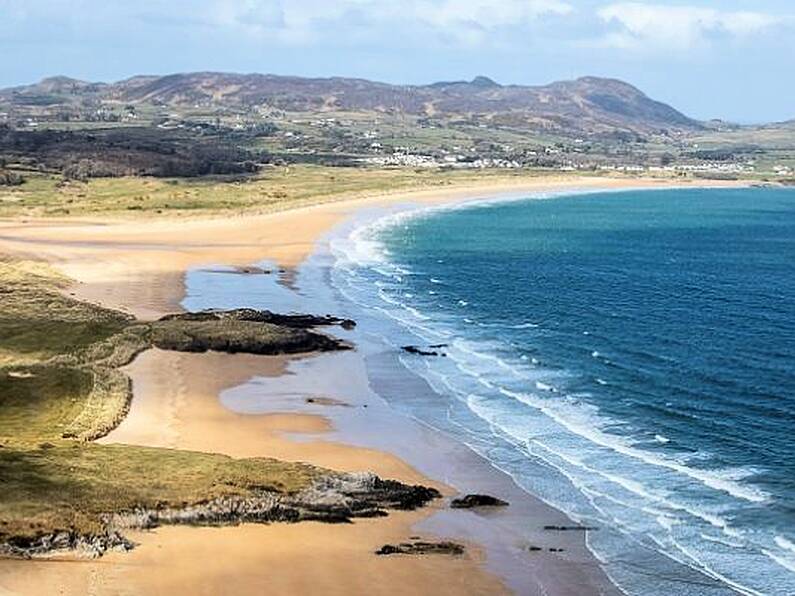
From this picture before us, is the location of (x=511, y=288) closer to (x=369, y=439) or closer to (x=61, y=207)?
(x=369, y=439)

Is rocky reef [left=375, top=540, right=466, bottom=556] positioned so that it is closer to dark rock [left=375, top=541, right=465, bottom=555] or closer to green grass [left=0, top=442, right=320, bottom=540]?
dark rock [left=375, top=541, right=465, bottom=555]

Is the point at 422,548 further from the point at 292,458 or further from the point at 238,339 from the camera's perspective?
the point at 238,339

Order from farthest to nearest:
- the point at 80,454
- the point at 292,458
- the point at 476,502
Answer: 1. the point at 292,458
2. the point at 80,454
3. the point at 476,502

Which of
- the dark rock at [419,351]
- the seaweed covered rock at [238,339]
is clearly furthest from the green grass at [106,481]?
the dark rock at [419,351]

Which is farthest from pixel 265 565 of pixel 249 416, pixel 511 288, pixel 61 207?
pixel 61 207

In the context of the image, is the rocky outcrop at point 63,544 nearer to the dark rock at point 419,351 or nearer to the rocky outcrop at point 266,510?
the rocky outcrop at point 266,510

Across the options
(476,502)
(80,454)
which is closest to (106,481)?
(80,454)
